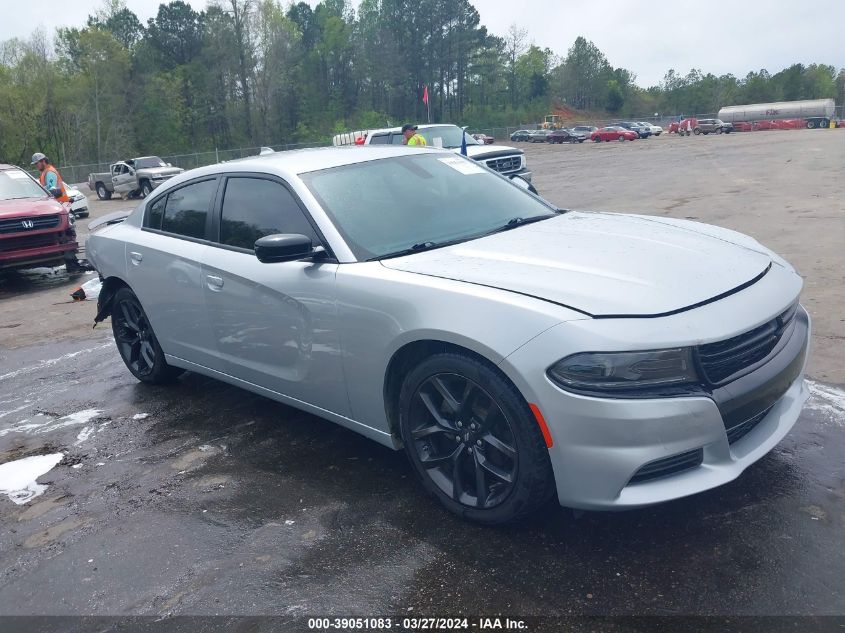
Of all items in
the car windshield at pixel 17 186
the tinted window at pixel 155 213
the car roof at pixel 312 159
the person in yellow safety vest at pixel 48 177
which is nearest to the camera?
the car roof at pixel 312 159

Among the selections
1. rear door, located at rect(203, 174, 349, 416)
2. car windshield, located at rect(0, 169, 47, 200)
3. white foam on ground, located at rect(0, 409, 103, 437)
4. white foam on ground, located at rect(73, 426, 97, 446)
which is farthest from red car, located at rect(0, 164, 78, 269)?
rear door, located at rect(203, 174, 349, 416)

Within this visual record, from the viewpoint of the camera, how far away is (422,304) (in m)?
3.30

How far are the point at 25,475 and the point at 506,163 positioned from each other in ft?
44.7

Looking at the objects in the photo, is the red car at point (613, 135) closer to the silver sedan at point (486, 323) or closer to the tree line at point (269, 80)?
the tree line at point (269, 80)

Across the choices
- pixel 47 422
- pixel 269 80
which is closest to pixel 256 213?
pixel 47 422

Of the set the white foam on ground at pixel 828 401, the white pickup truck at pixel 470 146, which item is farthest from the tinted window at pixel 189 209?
the white pickup truck at pixel 470 146

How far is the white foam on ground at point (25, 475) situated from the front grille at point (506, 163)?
12.7 metres

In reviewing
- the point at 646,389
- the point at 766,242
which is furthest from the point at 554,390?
the point at 766,242

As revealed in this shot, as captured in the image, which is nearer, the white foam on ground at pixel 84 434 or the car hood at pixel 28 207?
the white foam on ground at pixel 84 434

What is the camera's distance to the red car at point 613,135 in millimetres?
59906

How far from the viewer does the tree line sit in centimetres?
7112

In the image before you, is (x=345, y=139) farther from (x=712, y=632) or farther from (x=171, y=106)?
(x=171, y=106)

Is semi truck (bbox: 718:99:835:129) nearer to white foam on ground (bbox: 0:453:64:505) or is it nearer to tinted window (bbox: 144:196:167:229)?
tinted window (bbox: 144:196:167:229)

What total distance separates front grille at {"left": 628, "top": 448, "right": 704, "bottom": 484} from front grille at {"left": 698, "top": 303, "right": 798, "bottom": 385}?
0.29m
